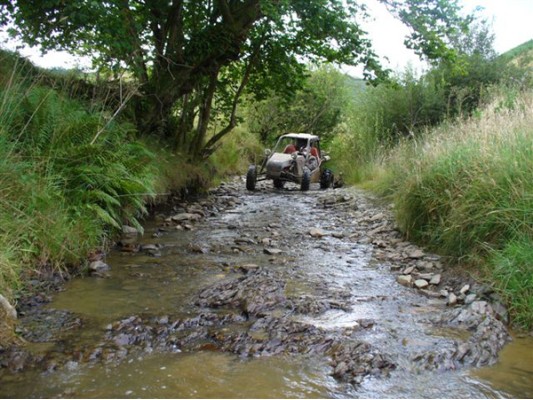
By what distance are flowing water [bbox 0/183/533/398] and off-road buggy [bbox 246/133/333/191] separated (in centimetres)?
608

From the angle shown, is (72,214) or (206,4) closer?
(72,214)

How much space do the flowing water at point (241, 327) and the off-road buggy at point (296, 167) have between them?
6.08 metres

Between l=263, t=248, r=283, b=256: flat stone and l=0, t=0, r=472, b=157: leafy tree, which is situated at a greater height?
l=0, t=0, r=472, b=157: leafy tree

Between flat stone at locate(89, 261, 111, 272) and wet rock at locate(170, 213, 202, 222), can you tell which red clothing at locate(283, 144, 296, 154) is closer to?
wet rock at locate(170, 213, 202, 222)

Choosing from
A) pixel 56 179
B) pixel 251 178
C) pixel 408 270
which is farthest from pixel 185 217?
pixel 251 178

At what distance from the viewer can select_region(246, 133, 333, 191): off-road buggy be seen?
1376 cm

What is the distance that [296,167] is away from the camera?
14109 millimetres

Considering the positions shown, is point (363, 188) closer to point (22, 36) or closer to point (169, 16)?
point (169, 16)

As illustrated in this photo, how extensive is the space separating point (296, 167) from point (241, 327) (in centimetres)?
1019

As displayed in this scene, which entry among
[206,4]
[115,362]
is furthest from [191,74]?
[115,362]

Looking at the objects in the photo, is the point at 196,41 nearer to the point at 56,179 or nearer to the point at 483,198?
the point at 56,179

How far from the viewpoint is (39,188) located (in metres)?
5.34

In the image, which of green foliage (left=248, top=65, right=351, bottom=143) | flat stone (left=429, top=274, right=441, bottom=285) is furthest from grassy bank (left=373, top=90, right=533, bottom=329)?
green foliage (left=248, top=65, right=351, bottom=143)

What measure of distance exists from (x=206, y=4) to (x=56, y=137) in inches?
266
